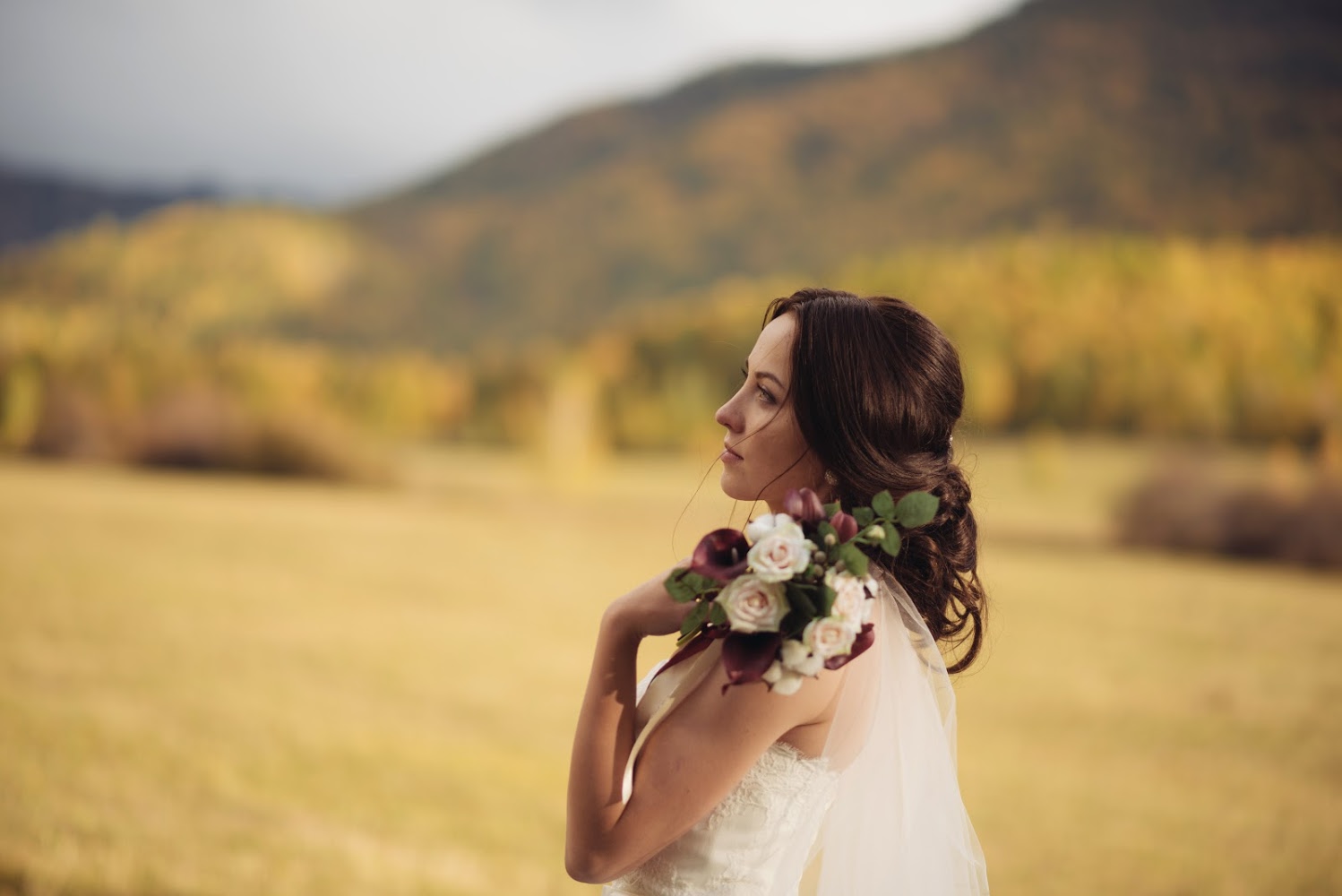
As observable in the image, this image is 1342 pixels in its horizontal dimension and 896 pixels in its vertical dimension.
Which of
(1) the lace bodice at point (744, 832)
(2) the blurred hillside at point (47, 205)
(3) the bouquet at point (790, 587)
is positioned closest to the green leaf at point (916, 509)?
(3) the bouquet at point (790, 587)

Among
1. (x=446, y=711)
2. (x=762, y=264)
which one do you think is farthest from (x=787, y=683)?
(x=762, y=264)

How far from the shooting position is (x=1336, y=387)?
87.7 feet

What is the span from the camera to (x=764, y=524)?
4.46 ft

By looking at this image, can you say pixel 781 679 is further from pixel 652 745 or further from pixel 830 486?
pixel 830 486

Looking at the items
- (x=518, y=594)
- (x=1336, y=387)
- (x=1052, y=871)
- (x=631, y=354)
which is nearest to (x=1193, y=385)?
(x=1336, y=387)

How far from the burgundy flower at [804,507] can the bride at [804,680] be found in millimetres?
145

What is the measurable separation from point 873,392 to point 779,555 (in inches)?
13.8

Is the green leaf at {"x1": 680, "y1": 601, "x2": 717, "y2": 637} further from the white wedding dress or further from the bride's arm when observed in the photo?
the white wedding dress

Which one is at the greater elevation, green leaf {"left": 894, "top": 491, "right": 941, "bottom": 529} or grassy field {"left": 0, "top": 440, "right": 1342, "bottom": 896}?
green leaf {"left": 894, "top": 491, "right": 941, "bottom": 529}

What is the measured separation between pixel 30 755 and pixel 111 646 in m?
3.97

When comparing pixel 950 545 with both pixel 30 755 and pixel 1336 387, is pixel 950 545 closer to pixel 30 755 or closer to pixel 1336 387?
pixel 30 755

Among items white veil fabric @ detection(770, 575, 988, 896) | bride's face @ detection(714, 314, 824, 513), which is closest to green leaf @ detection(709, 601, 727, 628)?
bride's face @ detection(714, 314, 824, 513)

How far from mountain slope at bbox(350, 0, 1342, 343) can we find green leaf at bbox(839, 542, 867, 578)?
44.0 meters

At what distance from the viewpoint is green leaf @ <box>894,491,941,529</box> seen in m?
1.39
